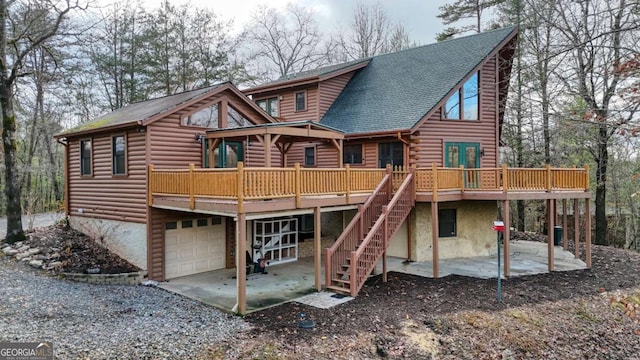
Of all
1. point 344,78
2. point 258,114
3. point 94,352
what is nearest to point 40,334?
point 94,352

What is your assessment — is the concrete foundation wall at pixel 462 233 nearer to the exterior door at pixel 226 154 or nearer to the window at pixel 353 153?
the window at pixel 353 153

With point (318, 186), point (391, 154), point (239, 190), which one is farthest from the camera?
point (391, 154)

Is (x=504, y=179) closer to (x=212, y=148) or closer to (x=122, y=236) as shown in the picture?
(x=212, y=148)

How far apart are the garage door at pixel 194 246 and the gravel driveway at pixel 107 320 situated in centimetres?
151

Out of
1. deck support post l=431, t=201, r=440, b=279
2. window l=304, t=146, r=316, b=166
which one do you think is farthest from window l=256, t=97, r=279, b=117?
deck support post l=431, t=201, r=440, b=279

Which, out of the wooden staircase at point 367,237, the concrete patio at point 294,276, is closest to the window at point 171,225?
the concrete patio at point 294,276

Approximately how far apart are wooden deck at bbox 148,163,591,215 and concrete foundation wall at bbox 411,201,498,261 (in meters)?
1.89

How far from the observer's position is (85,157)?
548 inches

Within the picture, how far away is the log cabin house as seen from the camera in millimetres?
10316

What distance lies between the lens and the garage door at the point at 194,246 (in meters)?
11.9

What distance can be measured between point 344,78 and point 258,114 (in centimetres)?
593

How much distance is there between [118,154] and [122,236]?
2.52 m

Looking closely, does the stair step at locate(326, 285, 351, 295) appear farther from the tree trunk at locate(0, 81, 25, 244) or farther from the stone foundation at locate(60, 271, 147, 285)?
the tree trunk at locate(0, 81, 25, 244)

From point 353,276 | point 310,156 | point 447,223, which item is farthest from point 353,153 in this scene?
point 353,276
